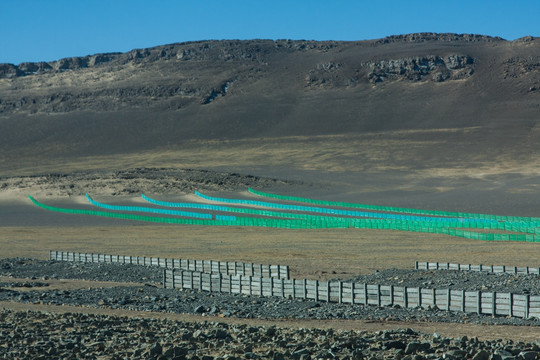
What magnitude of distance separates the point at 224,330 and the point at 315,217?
148ft

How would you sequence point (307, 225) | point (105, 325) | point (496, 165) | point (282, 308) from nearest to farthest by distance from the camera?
point (105, 325), point (282, 308), point (307, 225), point (496, 165)

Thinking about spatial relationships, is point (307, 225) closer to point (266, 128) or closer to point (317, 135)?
point (317, 135)

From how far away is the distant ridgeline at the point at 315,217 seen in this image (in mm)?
52188

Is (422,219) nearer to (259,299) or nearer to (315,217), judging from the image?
(315,217)

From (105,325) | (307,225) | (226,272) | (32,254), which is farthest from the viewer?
(307,225)

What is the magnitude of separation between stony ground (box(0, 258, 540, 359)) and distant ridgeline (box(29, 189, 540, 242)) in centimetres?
2277

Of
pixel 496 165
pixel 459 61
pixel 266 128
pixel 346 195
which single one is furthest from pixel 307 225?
pixel 459 61

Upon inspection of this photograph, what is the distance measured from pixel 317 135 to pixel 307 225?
330ft

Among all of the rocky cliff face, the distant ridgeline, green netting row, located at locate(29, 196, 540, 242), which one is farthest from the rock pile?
the rocky cliff face

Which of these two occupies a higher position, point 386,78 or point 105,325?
point 386,78

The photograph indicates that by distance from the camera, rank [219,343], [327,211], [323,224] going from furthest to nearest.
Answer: [327,211] < [323,224] < [219,343]

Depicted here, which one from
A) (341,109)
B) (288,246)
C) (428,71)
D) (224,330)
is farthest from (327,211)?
(428,71)

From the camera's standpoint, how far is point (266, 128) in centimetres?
17050

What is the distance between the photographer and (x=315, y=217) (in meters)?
63.9
